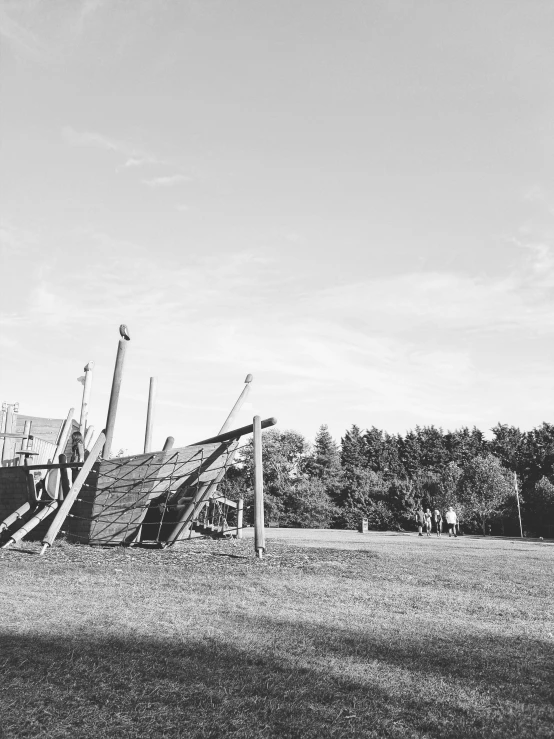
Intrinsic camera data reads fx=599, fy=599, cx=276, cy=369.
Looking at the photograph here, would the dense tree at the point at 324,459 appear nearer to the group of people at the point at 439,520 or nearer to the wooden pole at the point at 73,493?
the group of people at the point at 439,520

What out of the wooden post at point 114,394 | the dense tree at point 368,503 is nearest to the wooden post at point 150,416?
the wooden post at point 114,394

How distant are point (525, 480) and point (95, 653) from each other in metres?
67.6

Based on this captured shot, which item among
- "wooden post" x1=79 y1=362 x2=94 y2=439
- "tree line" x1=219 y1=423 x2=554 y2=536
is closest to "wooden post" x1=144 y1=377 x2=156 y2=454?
"wooden post" x1=79 y1=362 x2=94 y2=439

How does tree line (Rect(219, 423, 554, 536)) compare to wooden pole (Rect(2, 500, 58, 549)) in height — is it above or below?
above

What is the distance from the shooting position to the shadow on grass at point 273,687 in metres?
2.90

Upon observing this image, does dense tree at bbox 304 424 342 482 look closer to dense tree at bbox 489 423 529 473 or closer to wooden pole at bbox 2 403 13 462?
dense tree at bbox 489 423 529 473

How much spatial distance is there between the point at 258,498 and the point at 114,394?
4.50 metres

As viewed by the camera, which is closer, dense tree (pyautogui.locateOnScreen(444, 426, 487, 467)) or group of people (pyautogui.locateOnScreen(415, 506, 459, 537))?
group of people (pyautogui.locateOnScreen(415, 506, 459, 537))

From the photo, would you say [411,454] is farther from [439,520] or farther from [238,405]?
[238,405]

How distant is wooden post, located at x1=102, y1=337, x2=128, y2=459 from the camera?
1304cm

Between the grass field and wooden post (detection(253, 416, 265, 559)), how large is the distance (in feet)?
8.42

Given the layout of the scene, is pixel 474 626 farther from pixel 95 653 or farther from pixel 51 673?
pixel 51 673

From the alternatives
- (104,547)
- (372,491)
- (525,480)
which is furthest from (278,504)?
(104,547)

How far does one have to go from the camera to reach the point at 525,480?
64688 millimetres
